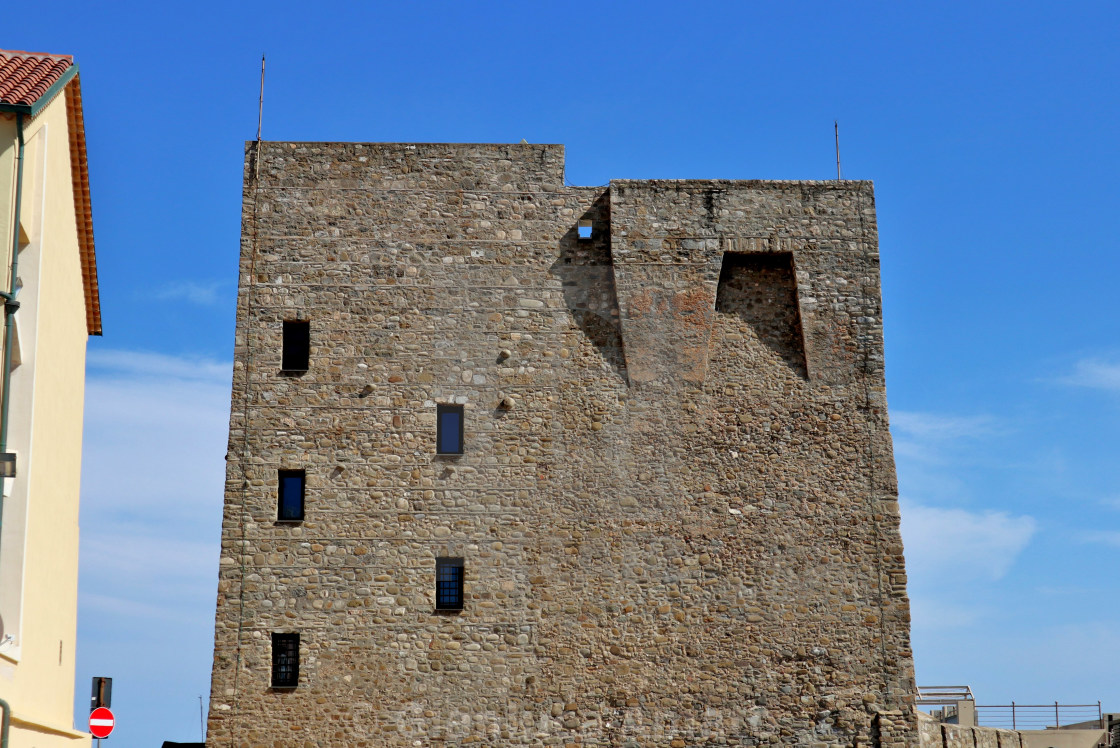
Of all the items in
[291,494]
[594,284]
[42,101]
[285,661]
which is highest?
[594,284]

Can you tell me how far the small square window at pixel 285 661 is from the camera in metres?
22.2

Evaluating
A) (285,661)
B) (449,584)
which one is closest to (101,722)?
(285,661)

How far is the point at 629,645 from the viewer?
2269 cm

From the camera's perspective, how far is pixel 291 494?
23.1m

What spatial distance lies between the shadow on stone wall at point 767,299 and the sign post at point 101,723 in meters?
12.6

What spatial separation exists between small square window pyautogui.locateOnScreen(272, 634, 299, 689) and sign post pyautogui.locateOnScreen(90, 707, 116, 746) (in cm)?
366

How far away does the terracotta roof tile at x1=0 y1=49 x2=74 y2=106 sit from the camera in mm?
14898

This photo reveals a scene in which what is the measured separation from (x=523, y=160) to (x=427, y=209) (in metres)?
2.06

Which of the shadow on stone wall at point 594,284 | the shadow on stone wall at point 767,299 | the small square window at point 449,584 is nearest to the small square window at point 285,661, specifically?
the small square window at point 449,584

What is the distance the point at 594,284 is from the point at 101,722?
11.3 meters

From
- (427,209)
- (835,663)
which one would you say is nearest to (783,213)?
(427,209)

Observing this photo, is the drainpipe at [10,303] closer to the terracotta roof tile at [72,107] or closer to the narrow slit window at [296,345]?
the terracotta roof tile at [72,107]

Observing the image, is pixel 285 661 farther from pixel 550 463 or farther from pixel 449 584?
pixel 550 463

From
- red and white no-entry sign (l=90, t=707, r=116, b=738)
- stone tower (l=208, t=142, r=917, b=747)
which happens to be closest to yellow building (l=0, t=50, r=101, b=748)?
red and white no-entry sign (l=90, t=707, r=116, b=738)
